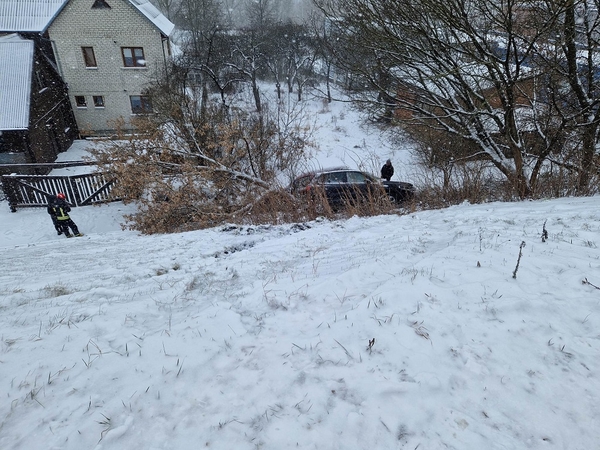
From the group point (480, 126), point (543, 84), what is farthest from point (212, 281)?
point (543, 84)

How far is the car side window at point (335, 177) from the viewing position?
9789mm

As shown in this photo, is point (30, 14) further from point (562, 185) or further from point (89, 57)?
point (562, 185)

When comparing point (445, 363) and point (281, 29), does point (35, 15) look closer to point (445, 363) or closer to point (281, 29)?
point (281, 29)

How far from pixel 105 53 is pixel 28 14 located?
454cm

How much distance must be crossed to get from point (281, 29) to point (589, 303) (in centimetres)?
2833

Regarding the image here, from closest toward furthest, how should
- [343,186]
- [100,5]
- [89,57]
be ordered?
1. [343,186]
2. [100,5]
3. [89,57]

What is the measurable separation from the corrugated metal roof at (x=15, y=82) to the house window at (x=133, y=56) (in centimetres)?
486

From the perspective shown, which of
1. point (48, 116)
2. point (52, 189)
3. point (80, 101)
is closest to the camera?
point (52, 189)

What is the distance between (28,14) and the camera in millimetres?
18688

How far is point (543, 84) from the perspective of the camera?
722 cm

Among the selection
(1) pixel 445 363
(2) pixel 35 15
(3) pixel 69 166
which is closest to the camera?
(1) pixel 445 363

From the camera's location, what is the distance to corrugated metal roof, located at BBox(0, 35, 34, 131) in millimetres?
14237

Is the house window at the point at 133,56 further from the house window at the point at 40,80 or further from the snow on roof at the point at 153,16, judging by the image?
the house window at the point at 40,80

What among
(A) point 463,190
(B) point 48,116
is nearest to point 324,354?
(A) point 463,190
